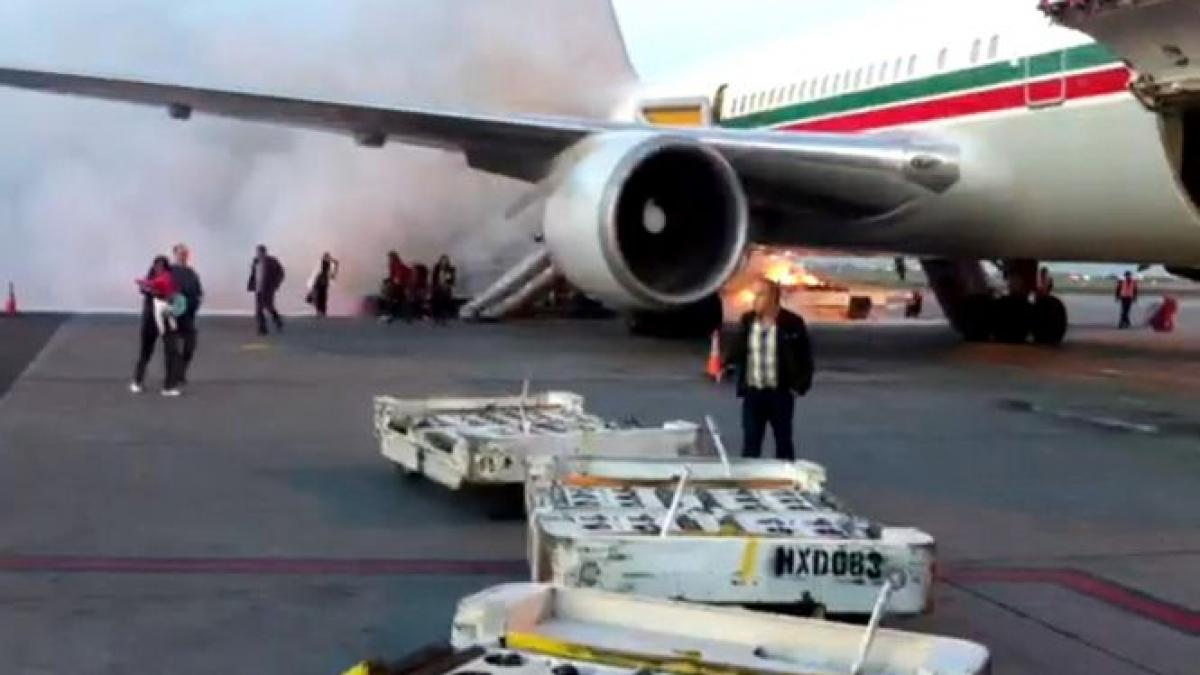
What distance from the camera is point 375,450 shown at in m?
9.52

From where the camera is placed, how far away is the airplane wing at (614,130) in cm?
1459

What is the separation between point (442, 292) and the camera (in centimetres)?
2467

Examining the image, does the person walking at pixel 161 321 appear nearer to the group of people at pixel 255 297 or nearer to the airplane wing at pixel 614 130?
the group of people at pixel 255 297

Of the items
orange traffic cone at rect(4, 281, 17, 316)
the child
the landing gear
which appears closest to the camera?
the child

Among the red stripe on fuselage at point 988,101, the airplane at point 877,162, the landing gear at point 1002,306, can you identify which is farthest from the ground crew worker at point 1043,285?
the red stripe on fuselage at point 988,101

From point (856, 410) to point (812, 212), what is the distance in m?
4.61

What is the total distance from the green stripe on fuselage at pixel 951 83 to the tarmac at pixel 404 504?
8.32 feet

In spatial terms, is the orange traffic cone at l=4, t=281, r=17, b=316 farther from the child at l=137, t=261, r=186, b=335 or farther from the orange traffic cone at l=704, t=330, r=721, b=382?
the orange traffic cone at l=704, t=330, r=721, b=382

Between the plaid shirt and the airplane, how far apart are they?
5.06m

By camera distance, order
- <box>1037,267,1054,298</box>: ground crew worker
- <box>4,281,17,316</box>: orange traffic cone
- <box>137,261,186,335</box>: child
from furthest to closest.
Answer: <box>4,281,17,316</box>: orange traffic cone → <box>1037,267,1054,298</box>: ground crew worker → <box>137,261,186,335</box>: child

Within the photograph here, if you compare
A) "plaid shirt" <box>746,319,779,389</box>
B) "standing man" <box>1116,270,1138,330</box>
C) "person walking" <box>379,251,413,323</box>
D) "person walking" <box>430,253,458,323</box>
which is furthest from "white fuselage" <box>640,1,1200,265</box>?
"standing man" <box>1116,270,1138,330</box>

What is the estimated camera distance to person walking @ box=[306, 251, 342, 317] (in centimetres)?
2577

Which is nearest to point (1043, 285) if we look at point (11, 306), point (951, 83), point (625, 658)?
point (951, 83)

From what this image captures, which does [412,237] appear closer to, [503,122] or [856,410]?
[503,122]
